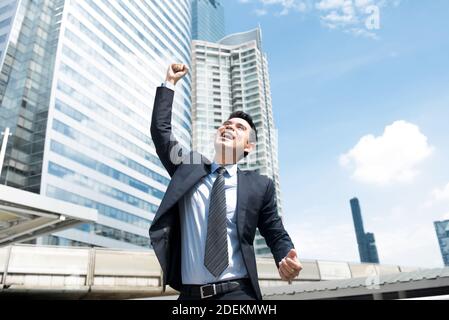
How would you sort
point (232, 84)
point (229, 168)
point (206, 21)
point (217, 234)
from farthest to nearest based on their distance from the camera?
point (206, 21)
point (232, 84)
point (229, 168)
point (217, 234)

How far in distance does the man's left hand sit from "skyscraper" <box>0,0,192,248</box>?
5364 centimetres

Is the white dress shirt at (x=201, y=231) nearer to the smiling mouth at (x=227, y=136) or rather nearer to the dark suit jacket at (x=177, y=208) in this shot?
the dark suit jacket at (x=177, y=208)

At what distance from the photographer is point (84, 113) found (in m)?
60.9

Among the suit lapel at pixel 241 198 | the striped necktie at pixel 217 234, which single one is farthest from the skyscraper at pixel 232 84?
the striped necktie at pixel 217 234

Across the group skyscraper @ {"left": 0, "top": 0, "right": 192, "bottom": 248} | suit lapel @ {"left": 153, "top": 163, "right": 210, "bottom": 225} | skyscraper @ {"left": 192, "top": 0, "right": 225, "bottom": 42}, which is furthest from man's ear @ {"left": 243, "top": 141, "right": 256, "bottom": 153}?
skyscraper @ {"left": 192, "top": 0, "right": 225, "bottom": 42}

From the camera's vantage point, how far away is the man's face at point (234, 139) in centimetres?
276

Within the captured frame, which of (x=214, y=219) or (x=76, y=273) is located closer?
(x=214, y=219)

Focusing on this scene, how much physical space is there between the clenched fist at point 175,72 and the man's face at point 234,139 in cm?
50

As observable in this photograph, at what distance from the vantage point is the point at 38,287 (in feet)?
57.5

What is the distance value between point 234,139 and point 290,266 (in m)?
1.06

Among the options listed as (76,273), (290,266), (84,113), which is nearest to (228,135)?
(290,266)

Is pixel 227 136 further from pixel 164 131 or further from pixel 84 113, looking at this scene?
pixel 84 113

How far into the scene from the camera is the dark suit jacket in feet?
7.54
